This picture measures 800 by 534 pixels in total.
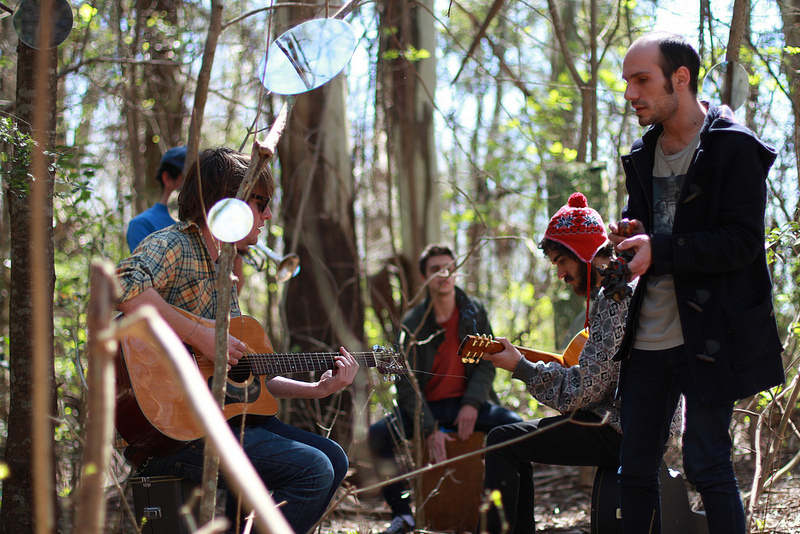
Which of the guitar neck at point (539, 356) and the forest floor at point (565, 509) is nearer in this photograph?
the guitar neck at point (539, 356)

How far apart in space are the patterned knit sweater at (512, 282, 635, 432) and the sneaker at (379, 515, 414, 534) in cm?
145

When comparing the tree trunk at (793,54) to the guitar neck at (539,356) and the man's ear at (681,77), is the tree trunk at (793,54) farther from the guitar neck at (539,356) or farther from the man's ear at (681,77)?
the guitar neck at (539,356)

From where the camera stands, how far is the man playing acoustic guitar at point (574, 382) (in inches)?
114

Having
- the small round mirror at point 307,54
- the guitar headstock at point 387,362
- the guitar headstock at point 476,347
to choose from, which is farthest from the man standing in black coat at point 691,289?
the small round mirror at point 307,54

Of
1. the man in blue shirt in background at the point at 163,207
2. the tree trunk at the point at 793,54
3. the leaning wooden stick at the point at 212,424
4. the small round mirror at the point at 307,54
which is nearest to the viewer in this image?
the leaning wooden stick at the point at 212,424

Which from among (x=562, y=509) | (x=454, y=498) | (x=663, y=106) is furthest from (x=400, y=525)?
(x=663, y=106)

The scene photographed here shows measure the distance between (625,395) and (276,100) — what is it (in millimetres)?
5092

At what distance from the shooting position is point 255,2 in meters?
7.13

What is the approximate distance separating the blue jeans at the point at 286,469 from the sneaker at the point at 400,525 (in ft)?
4.35

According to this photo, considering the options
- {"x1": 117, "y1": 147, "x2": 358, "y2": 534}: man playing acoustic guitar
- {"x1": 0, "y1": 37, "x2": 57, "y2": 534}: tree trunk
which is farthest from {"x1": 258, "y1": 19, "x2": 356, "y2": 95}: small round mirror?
{"x1": 0, "y1": 37, "x2": 57, "y2": 534}: tree trunk

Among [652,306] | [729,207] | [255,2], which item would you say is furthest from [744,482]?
[255,2]

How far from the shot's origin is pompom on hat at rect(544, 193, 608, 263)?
3045mm

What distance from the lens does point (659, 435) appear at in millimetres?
2592

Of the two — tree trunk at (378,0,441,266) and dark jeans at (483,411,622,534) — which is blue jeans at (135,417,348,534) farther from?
tree trunk at (378,0,441,266)
